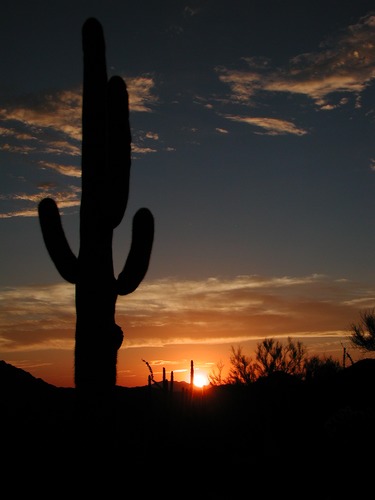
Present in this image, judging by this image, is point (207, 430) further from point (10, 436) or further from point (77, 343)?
point (77, 343)

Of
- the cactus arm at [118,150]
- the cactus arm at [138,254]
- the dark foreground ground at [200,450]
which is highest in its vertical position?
the cactus arm at [118,150]

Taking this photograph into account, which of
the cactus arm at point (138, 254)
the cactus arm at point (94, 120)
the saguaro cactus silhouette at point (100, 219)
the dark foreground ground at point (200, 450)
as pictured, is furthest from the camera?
the cactus arm at point (138, 254)

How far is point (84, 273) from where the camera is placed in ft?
32.3

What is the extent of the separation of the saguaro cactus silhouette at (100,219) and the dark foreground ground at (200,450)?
1207mm

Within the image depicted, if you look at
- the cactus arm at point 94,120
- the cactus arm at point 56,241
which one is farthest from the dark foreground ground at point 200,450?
the cactus arm at point 94,120

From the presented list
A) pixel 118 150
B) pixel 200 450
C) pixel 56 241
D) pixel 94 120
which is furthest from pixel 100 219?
pixel 200 450

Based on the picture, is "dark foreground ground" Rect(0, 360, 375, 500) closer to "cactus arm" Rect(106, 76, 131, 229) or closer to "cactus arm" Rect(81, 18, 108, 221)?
"cactus arm" Rect(106, 76, 131, 229)

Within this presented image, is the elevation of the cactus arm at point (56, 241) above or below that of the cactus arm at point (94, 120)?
below

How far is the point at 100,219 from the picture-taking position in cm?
992

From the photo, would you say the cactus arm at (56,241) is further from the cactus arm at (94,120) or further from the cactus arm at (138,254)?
the cactus arm at (138,254)

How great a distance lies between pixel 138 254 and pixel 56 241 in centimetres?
139

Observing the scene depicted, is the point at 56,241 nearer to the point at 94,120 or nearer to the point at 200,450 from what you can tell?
the point at 94,120

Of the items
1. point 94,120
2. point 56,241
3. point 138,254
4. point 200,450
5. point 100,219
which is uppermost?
point 94,120

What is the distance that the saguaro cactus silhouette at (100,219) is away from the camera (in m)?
9.68
